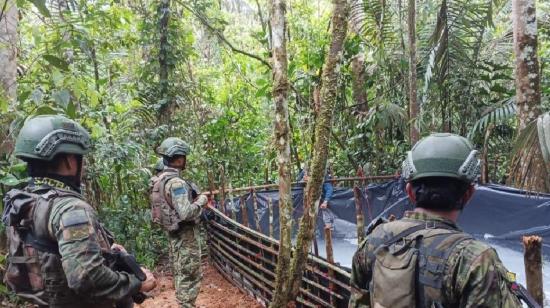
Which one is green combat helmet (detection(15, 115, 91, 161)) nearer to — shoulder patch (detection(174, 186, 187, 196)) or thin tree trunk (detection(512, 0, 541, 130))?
shoulder patch (detection(174, 186, 187, 196))

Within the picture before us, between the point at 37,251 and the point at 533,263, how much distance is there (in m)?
2.27

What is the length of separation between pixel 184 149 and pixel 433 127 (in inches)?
187

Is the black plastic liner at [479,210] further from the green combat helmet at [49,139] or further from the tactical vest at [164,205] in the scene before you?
the green combat helmet at [49,139]

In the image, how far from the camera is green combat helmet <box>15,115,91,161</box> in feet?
7.15

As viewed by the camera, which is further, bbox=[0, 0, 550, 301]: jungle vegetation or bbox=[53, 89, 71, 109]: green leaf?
bbox=[0, 0, 550, 301]: jungle vegetation

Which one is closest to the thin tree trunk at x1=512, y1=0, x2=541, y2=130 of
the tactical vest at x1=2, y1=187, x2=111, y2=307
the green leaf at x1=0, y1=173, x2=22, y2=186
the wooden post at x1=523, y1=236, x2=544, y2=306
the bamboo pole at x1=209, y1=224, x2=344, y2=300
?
the bamboo pole at x1=209, y1=224, x2=344, y2=300

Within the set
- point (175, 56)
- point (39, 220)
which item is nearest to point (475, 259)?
point (39, 220)

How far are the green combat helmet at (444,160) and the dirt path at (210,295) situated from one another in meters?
3.96

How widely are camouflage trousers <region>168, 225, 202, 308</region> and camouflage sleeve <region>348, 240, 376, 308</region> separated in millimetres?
3079

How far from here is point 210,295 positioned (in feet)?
19.4

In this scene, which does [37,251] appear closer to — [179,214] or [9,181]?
[9,181]

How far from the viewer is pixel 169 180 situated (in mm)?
4574

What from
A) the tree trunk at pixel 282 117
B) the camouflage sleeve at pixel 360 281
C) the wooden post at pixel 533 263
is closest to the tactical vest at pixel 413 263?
the camouflage sleeve at pixel 360 281

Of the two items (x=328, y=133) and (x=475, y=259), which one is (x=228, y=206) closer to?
(x=328, y=133)
